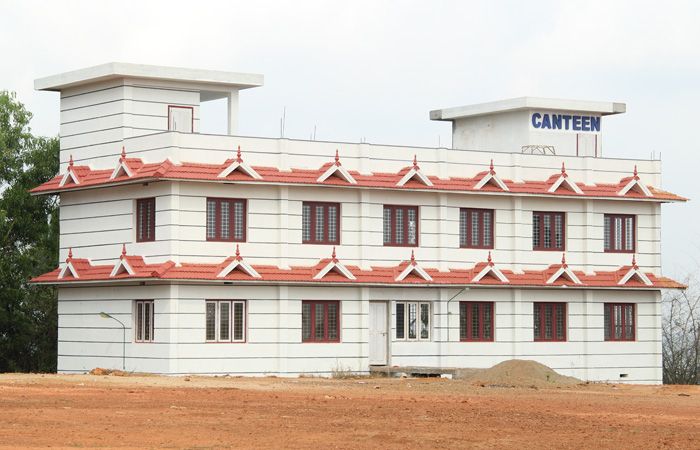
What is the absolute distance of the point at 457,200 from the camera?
62.0 m

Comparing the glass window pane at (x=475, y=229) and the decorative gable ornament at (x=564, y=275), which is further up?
the glass window pane at (x=475, y=229)

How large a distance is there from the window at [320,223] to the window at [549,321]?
9.41 metres

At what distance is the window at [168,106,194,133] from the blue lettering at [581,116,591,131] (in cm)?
1777

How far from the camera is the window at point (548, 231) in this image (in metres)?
64.1

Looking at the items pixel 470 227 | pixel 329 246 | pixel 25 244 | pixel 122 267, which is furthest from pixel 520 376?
pixel 25 244

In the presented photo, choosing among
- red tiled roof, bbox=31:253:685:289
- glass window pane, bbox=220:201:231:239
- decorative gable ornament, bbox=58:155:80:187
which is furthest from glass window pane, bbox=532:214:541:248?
decorative gable ornament, bbox=58:155:80:187

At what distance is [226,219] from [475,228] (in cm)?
1081

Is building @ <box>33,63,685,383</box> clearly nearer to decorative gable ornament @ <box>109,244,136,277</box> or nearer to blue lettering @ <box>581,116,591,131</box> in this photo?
decorative gable ornament @ <box>109,244,136,277</box>

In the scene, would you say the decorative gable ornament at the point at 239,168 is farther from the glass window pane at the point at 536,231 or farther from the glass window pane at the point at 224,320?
the glass window pane at the point at 536,231

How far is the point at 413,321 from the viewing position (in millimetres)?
61344

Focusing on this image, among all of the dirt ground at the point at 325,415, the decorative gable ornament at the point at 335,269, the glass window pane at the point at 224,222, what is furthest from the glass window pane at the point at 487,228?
the glass window pane at the point at 224,222

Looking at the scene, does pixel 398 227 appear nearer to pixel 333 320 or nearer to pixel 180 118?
pixel 333 320

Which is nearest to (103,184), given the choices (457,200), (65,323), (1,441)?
(65,323)

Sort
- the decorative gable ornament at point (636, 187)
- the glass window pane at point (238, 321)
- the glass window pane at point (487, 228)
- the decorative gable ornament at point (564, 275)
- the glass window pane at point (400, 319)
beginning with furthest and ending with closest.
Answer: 1. the decorative gable ornament at point (636, 187)
2. the decorative gable ornament at point (564, 275)
3. the glass window pane at point (487, 228)
4. the glass window pane at point (400, 319)
5. the glass window pane at point (238, 321)
